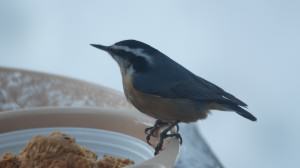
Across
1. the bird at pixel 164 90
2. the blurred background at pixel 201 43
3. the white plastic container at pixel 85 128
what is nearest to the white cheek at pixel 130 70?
the bird at pixel 164 90

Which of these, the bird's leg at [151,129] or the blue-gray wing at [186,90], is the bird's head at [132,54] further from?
the bird's leg at [151,129]

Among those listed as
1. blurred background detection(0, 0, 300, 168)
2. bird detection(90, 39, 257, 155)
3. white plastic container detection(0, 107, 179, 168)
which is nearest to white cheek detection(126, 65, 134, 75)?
bird detection(90, 39, 257, 155)

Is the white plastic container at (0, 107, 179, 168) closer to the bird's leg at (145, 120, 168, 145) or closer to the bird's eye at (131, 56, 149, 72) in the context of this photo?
the bird's leg at (145, 120, 168, 145)

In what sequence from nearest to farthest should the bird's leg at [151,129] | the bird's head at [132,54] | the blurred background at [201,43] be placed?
1. the bird's leg at [151,129]
2. the bird's head at [132,54]
3. the blurred background at [201,43]

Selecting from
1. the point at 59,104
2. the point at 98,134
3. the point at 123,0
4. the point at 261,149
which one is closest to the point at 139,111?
the point at 98,134

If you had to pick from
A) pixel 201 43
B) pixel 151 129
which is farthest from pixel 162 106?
pixel 201 43

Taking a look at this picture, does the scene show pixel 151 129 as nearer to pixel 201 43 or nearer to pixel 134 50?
pixel 134 50

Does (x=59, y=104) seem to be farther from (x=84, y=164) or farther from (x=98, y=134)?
(x=84, y=164)
